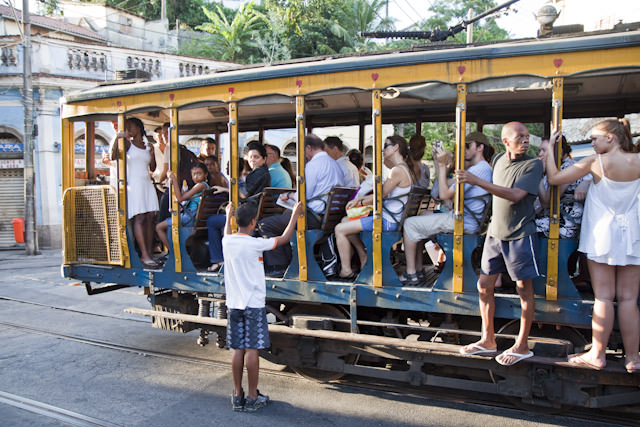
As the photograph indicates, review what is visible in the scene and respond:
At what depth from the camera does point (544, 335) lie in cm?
426

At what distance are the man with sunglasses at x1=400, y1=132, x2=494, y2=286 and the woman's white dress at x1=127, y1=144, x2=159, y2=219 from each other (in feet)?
9.75

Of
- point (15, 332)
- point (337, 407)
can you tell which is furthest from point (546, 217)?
point (15, 332)

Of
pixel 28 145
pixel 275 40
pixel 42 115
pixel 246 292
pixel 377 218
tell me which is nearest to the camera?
pixel 246 292

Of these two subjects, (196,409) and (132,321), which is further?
(132,321)

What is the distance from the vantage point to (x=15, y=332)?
22.8 feet

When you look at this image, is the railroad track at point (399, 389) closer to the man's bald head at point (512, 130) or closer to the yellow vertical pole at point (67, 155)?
the yellow vertical pole at point (67, 155)

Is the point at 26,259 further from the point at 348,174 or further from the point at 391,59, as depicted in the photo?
the point at 391,59

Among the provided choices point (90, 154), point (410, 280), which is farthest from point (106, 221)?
point (410, 280)

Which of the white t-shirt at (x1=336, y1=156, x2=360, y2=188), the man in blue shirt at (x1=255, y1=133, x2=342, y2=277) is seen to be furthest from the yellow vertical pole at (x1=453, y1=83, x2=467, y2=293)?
the white t-shirt at (x1=336, y1=156, x2=360, y2=188)

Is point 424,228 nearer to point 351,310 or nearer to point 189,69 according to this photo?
point 351,310

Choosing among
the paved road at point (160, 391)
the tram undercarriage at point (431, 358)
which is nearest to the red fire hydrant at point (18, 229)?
the paved road at point (160, 391)

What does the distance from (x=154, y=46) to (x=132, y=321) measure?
29.6 m

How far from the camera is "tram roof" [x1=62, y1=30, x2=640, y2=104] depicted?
3824mm

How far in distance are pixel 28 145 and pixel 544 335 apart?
15827mm
